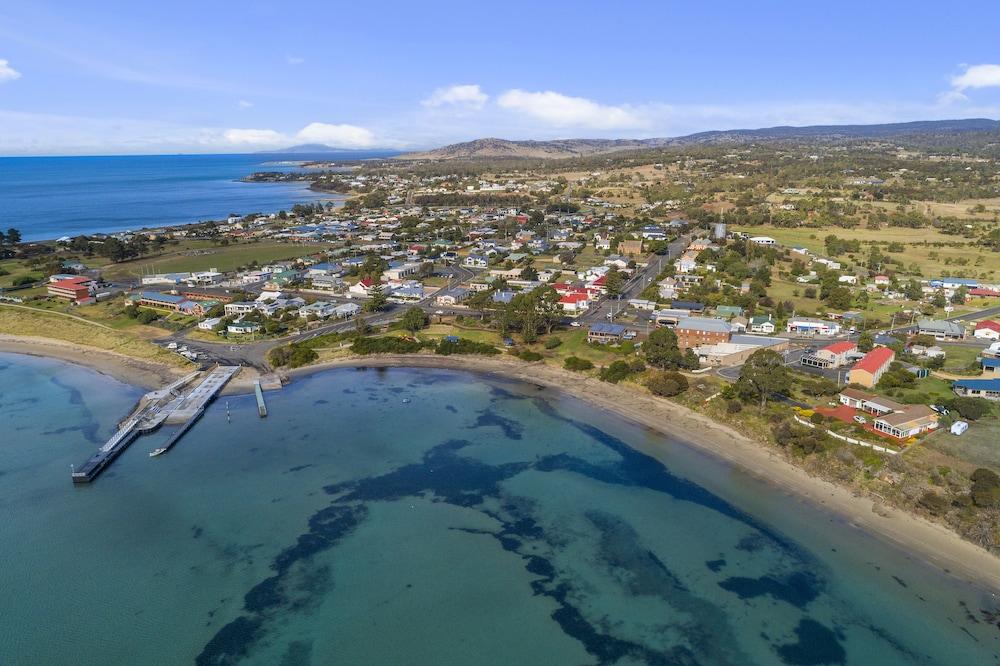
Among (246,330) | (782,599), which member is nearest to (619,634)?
(782,599)

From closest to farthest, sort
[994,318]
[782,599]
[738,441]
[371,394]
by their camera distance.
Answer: [782,599] < [738,441] < [371,394] < [994,318]

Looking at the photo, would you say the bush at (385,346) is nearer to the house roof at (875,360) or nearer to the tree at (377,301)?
the tree at (377,301)

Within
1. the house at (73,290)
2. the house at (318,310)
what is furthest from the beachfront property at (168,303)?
the house at (318,310)

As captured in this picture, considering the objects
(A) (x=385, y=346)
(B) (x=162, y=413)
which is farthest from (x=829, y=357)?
(B) (x=162, y=413)

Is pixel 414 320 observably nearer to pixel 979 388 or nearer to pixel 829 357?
pixel 829 357

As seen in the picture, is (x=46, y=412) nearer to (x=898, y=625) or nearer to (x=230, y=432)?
(x=230, y=432)

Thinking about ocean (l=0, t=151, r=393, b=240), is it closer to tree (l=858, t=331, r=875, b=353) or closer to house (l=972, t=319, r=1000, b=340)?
tree (l=858, t=331, r=875, b=353)
